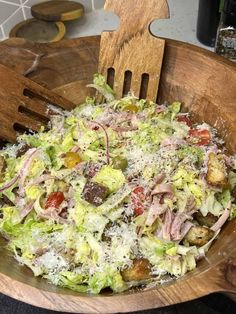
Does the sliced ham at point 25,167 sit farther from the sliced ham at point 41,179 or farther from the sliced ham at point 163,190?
the sliced ham at point 163,190

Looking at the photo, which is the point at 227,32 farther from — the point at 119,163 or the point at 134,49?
the point at 119,163

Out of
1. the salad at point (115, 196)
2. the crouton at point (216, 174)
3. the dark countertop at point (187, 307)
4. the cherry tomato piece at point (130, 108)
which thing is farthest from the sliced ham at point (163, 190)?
the dark countertop at point (187, 307)

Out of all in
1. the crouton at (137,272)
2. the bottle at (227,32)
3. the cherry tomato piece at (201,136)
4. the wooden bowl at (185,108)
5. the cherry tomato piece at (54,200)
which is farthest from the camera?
the bottle at (227,32)

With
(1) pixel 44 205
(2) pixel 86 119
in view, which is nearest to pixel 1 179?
(1) pixel 44 205

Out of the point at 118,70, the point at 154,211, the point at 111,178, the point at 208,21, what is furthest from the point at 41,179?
the point at 208,21

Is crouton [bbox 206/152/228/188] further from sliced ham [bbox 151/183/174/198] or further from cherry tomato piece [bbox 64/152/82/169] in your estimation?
cherry tomato piece [bbox 64/152/82/169]
